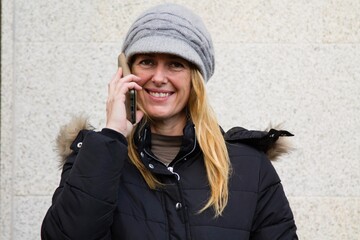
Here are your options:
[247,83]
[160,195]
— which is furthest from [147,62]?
[247,83]

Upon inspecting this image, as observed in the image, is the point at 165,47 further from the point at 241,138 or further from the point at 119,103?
the point at 241,138

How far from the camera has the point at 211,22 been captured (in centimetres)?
475

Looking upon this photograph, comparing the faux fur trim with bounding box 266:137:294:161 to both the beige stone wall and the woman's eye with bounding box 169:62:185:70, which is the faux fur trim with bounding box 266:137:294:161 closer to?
the woman's eye with bounding box 169:62:185:70

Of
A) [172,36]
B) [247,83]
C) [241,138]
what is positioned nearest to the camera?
[172,36]

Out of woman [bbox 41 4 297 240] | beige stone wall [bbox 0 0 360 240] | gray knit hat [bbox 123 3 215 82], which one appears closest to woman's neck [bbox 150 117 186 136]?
woman [bbox 41 4 297 240]

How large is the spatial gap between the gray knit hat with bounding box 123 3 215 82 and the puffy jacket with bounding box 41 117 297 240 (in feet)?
0.99

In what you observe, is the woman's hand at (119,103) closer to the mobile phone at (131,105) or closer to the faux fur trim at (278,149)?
the mobile phone at (131,105)

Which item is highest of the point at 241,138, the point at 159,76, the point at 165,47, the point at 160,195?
the point at 165,47

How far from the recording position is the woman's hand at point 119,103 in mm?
2660

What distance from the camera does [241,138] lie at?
292cm

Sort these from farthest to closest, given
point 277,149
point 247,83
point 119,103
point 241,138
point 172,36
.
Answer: point 247,83 < point 277,149 < point 241,138 < point 172,36 < point 119,103

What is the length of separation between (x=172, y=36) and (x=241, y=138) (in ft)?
1.64

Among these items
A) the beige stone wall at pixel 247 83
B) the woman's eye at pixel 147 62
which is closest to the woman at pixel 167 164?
the woman's eye at pixel 147 62

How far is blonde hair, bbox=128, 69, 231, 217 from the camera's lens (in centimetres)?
271
